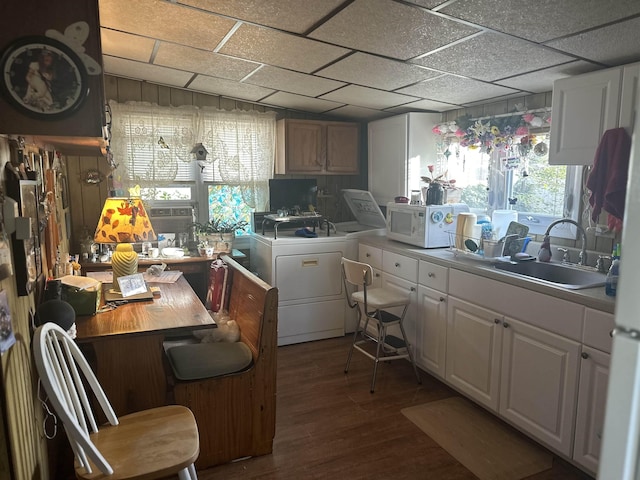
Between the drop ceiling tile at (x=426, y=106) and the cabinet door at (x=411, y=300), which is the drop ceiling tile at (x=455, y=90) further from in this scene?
the cabinet door at (x=411, y=300)

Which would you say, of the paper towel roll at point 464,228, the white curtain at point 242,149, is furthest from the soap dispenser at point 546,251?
the white curtain at point 242,149

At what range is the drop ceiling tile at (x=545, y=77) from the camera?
2.33 meters

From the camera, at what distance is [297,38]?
2.28m

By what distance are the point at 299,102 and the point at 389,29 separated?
6.53ft

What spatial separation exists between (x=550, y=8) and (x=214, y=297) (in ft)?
8.12

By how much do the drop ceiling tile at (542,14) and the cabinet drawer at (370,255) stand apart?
A: 200cm

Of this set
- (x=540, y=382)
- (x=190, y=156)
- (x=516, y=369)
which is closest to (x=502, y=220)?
(x=516, y=369)

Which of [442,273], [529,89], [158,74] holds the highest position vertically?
[158,74]

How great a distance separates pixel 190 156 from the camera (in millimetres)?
3914

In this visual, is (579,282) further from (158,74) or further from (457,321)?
(158,74)

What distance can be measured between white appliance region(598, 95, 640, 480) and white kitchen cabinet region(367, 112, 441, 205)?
338 centimetres

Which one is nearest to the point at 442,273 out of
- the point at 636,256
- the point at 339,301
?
the point at 339,301

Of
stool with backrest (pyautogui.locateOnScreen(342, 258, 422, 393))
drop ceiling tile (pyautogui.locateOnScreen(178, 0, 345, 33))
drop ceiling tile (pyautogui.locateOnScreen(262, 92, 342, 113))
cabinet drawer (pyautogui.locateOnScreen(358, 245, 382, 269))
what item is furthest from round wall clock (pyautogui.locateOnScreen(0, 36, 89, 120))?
cabinet drawer (pyautogui.locateOnScreen(358, 245, 382, 269))

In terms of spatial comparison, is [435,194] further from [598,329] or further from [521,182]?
[598,329]
